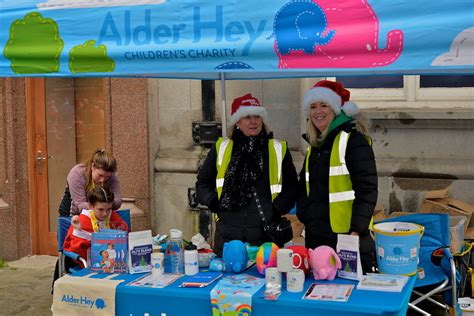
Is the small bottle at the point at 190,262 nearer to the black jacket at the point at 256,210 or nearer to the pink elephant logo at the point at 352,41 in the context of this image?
the black jacket at the point at 256,210

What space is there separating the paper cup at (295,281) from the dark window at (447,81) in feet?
11.7

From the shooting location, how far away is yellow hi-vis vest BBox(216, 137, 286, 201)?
465 centimetres

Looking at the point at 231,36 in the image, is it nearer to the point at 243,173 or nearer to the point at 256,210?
the point at 243,173

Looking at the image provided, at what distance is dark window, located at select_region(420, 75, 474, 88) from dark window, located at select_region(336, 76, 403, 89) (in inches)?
9.0

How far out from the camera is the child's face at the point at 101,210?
16.7 ft

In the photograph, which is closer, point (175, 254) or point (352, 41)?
point (352, 41)

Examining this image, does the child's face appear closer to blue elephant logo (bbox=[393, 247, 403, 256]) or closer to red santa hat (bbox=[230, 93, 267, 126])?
red santa hat (bbox=[230, 93, 267, 126])

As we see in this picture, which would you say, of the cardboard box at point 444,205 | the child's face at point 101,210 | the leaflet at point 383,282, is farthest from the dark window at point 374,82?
the leaflet at point 383,282

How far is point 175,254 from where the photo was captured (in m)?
4.13

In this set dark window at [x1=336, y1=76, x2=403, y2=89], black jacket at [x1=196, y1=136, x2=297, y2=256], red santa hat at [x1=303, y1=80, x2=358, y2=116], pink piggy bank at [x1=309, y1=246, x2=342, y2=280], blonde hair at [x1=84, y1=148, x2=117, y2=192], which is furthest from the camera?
dark window at [x1=336, y1=76, x2=403, y2=89]

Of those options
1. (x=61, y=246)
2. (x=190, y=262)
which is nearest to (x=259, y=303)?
(x=190, y=262)

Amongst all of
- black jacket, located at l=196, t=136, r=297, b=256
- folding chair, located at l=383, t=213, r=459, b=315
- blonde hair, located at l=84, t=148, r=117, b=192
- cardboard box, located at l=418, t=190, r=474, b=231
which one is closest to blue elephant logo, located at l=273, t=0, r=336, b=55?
black jacket, located at l=196, t=136, r=297, b=256

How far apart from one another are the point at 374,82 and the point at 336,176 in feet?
9.31

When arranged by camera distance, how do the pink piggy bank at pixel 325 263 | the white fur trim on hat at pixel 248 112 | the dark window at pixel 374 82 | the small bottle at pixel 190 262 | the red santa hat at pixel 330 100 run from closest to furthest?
the pink piggy bank at pixel 325 263
the small bottle at pixel 190 262
the red santa hat at pixel 330 100
the white fur trim on hat at pixel 248 112
the dark window at pixel 374 82
